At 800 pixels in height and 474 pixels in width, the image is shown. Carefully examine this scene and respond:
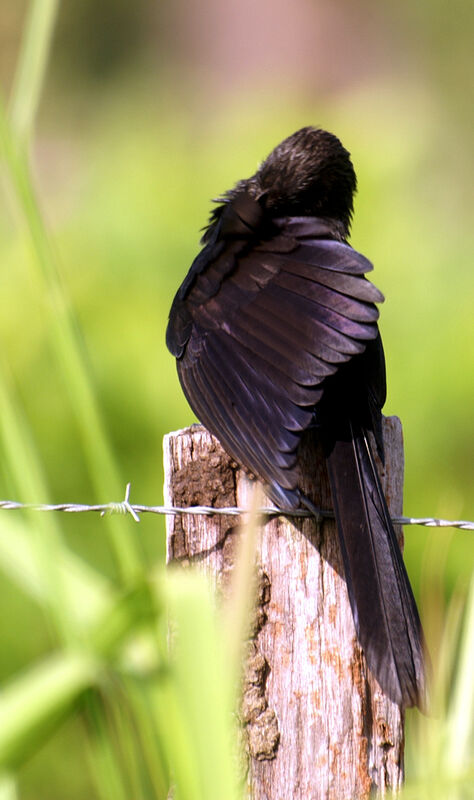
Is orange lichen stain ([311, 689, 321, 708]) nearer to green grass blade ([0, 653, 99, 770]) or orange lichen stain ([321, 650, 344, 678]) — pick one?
orange lichen stain ([321, 650, 344, 678])

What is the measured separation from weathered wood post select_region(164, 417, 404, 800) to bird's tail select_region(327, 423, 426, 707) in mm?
48

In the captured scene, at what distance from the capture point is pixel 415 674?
164cm

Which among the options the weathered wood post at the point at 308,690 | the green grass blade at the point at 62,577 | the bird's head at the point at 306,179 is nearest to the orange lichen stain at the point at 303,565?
the weathered wood post at the point at 308,690

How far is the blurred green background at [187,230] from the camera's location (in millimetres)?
4711

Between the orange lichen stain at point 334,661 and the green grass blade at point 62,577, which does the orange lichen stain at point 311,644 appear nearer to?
the orange lichen stain at point 334,661

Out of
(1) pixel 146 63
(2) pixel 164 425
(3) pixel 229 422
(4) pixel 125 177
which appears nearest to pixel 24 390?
(2) pixel 164 425

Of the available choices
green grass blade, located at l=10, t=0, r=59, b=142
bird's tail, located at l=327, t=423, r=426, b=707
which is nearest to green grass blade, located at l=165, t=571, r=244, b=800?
green grass blade, located at l=10, t=0, r=59, b=142

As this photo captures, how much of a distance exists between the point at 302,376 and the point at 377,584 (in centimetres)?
49

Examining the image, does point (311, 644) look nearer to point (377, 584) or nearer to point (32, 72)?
point (377, 584)

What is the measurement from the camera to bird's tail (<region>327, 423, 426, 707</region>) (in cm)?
163

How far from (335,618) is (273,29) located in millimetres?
9769

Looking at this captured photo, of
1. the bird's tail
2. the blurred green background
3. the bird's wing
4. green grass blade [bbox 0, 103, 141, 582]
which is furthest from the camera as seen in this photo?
the blurred green background

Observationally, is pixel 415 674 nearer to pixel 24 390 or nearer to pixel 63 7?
pixel 24 390

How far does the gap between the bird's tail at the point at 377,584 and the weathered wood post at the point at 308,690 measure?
0.05 metres
